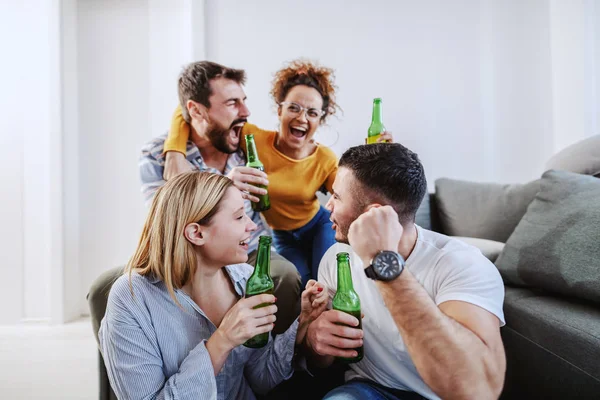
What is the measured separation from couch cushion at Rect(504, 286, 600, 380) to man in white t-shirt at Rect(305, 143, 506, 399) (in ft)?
1.05

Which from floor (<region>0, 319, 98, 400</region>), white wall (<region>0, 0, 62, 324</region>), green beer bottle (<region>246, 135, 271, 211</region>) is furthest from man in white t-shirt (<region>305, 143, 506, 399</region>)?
white wall (<region>0, 0, 62, 324</region>)

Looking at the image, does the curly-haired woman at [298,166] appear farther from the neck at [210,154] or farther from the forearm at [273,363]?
the forearm at [273,363]

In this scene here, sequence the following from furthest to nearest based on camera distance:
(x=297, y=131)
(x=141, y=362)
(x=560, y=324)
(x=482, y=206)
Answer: (x=482, y=206)
(x=297, y=131)
(x=560, y=324)
(x=141, y=362)

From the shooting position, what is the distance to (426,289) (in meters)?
1.01

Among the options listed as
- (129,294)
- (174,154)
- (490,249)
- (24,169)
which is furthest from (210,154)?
(24,169)

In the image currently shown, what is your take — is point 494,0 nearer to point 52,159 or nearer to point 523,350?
point 523,350

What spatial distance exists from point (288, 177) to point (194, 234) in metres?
0.79

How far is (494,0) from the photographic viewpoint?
2.64 metres

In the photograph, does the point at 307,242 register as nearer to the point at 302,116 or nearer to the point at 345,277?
the point at 302,116

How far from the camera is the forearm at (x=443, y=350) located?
82 cm

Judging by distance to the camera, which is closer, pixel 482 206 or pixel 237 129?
pixel 237 129

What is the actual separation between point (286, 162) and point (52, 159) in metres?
1.83

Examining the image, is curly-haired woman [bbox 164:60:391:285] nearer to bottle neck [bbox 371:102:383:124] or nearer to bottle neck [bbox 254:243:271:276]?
bottle neck [bbox 371:102:383:124]

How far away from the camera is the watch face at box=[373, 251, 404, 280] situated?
0.87m
